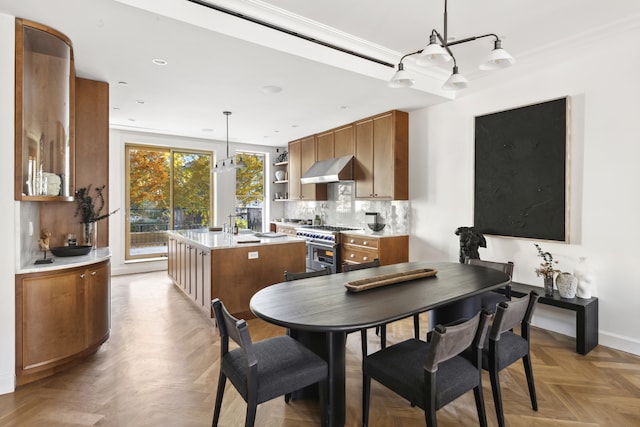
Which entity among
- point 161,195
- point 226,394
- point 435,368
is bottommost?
point 226,394

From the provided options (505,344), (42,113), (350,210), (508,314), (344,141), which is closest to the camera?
(508,314)

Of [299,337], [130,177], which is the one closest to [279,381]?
[299,337]

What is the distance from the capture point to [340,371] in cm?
187

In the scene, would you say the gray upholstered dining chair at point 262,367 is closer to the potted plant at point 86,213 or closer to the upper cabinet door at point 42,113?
the upper cabinet door at point 42,113

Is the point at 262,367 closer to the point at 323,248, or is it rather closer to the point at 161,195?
the point at 323,248

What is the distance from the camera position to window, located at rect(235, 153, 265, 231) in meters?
7.55

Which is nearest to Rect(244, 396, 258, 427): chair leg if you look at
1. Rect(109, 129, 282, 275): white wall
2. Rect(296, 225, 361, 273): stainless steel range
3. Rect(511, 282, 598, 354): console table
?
Rect(511, 282, 598, 354): console table

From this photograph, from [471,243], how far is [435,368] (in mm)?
2472

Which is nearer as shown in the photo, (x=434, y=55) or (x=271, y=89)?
(x=434, y=55)

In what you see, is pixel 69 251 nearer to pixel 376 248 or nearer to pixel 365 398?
pixel 365 398

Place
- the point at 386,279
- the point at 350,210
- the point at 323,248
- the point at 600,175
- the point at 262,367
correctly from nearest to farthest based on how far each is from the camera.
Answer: the point at 262,367
the point at 386,279
the point at 600,175
the point at 323,248
the point at 350,210

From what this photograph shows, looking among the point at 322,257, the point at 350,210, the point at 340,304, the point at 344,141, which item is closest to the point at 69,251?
the point at 340,304

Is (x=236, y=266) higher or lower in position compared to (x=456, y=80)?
lower

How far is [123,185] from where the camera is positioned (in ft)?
20.2
